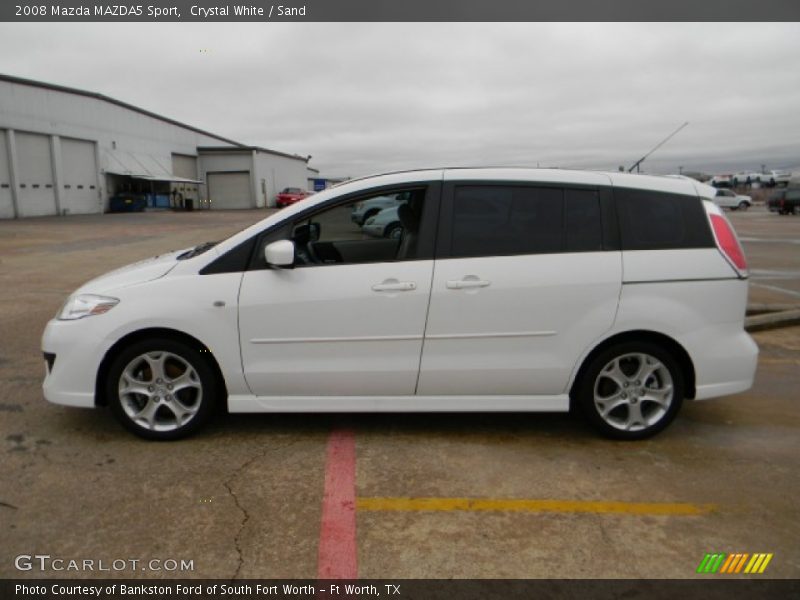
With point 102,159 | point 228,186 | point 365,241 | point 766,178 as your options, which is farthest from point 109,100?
point 766,178

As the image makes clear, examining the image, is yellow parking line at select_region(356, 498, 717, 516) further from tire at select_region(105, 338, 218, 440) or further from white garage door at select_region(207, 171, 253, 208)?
white garage door at select_region(207, 171, 253, 208)

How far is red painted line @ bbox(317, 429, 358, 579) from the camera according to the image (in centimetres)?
248

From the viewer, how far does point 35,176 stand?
30.1m

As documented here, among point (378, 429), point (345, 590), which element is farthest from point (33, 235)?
point (345, 590)

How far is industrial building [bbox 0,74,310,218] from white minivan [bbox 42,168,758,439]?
30.6 meters

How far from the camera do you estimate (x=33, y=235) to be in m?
19.1

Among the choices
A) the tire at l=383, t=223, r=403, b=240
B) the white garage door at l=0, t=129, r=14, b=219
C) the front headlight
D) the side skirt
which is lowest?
the side skirt

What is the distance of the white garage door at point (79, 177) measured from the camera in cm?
3250


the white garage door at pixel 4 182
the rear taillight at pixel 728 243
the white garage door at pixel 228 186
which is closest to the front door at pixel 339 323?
the rear taillight at pixel 728 243

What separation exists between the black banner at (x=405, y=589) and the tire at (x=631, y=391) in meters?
1.30

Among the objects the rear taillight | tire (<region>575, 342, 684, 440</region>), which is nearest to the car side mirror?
tire (<region>575, 342, 684, 440</region>)

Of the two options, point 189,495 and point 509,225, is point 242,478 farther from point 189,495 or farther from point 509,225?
point 509,225

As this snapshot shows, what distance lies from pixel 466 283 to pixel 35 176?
33715mm

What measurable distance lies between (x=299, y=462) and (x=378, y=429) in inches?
25.7
